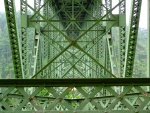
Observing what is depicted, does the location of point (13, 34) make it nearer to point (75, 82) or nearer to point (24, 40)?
point (24, 40)

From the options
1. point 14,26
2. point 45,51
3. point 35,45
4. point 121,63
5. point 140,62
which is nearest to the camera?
point 14,26

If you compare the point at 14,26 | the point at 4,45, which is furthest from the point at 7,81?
the point at 4,45

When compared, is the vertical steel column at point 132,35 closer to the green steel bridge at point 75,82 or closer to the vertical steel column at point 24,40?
the green steel bridge at point 75,82

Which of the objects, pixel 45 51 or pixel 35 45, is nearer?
pixel 35 45

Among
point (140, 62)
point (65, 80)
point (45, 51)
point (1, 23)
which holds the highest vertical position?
A: point (65, 80)

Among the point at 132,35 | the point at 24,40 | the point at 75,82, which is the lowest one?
the point at 24,40

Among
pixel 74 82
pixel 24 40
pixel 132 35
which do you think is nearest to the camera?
pixel 74 82

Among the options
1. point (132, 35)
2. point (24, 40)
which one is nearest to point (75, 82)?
point (132, 35)

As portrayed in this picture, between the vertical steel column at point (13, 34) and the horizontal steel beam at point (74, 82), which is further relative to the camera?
the vertical steel column at point (13, 34)

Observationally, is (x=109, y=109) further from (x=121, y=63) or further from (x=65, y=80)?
(x=121, y=63)

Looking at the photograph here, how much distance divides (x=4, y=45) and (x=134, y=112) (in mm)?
37518

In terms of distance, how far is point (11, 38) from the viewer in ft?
26.3

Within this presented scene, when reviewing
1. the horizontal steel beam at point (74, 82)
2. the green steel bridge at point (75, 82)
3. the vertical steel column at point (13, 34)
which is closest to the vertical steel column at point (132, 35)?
the green steel bridge at point (75, 82)

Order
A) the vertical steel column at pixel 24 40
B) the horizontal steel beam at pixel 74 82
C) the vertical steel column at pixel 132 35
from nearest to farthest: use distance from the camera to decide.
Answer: the horizontal steel beam at pixel 74 82 < the vertical steel column at pixel 132 35 < the vertical steel column at pixel 24 40
